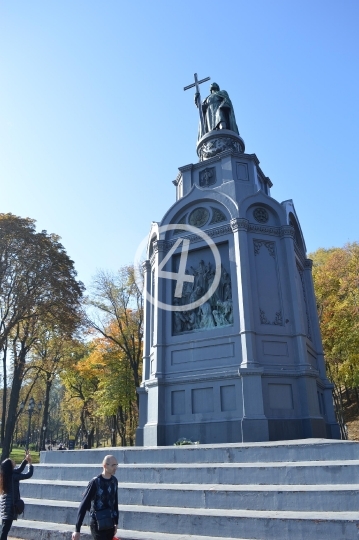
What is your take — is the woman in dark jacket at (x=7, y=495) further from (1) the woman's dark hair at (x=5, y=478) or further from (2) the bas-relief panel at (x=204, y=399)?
(2) the bas-relief panel at (x=204, y=399)

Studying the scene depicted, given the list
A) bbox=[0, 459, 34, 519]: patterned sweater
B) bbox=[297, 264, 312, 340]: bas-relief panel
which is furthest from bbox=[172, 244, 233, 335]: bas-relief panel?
bbox=[0, 459, 34, 519]: patterned sweater

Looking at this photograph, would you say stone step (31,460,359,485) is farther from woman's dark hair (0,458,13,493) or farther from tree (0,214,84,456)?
tree (0,214,84,456)

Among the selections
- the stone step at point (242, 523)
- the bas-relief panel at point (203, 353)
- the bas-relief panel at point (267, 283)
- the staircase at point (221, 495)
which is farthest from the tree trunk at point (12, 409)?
the stone step at point (242, 523)

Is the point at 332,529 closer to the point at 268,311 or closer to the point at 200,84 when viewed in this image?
the point at 268,311

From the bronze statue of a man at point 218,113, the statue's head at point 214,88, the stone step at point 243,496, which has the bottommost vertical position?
the stone step at point 243,496

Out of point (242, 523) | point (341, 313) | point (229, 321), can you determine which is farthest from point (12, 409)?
point (341, 313)

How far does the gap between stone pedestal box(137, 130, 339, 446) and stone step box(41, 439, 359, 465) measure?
8.14ft

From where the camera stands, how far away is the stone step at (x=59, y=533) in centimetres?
594

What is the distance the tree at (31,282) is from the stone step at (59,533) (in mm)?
13450

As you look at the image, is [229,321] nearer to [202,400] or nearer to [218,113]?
[202,400]

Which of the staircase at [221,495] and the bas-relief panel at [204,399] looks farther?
the bas-relief panel at [204,399]

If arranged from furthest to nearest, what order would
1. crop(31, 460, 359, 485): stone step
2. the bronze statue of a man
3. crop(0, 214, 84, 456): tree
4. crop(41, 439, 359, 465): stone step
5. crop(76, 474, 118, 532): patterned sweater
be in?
crop(0, 214, 84, 456): tree, the bronze statue of a man, crop(41, 439, 359, 465): stone step, crop(31, 460, 359, 485): stone step, crop(76, 474, 118, 532): patterned sweater

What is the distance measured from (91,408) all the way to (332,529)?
3245 cm

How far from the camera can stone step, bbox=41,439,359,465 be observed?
7238 millimetres
